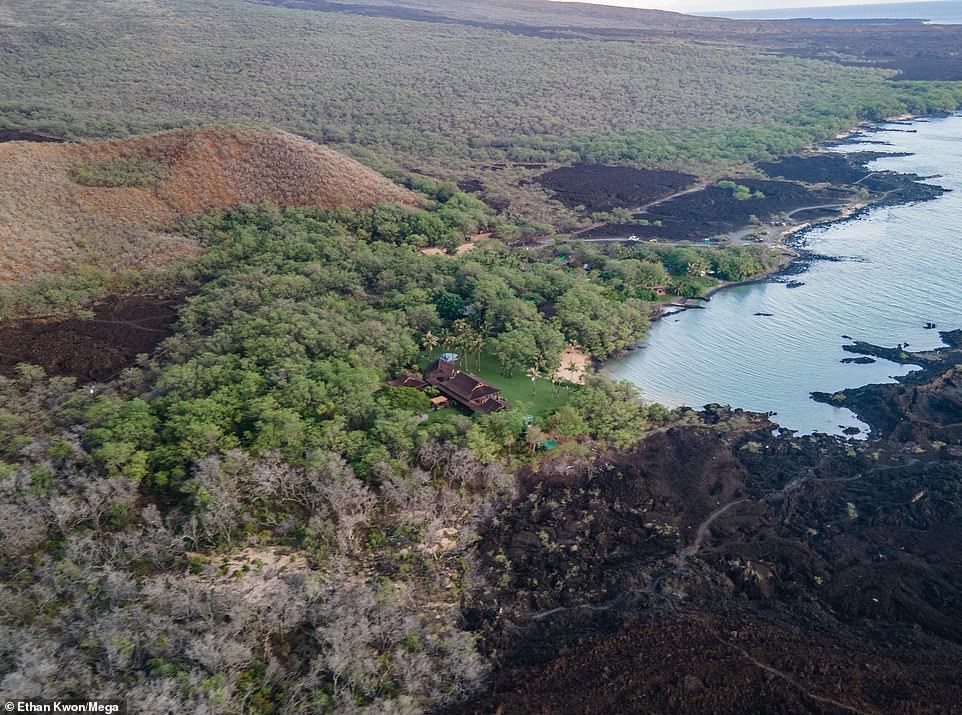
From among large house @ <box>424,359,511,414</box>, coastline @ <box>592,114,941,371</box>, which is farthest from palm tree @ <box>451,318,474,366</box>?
coastline @ <box>592,114,941,371</box>

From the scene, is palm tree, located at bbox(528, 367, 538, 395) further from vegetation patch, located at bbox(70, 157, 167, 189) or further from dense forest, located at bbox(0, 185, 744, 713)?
vegetation patch, located at bbox(70, 157, 167, 189)

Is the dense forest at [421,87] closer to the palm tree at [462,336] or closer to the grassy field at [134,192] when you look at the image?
the grassy field at [134,192]

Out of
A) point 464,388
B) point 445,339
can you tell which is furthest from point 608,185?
point 464,388

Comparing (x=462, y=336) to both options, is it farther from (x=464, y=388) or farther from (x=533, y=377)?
(x=464, y=388)

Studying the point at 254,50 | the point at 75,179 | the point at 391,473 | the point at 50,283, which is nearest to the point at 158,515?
the point at 391,473

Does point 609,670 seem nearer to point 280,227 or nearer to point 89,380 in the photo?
point 89,380

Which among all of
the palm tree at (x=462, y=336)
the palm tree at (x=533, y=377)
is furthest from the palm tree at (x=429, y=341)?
the palm tree at (x=533, y=377)

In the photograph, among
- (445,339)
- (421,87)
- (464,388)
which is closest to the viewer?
(464,388)
